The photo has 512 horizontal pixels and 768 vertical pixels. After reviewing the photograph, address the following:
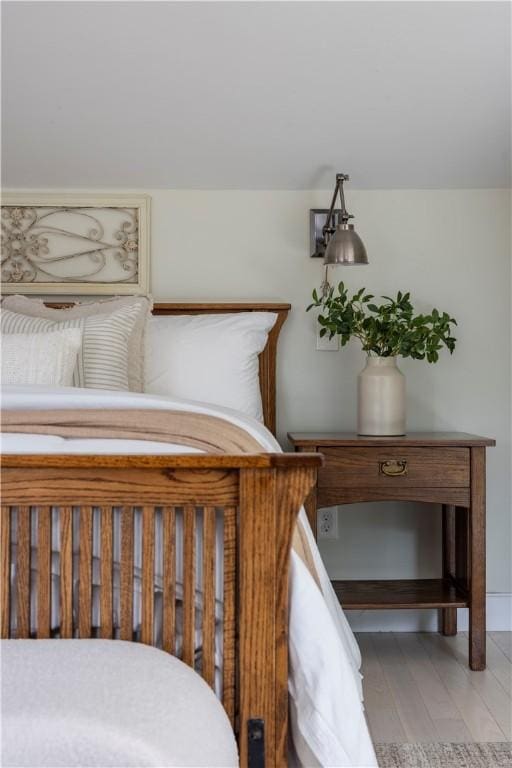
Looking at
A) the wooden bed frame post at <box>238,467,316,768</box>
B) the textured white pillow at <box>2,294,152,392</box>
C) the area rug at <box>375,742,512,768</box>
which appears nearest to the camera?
the wooden bed frame post at <box>238,467,316,768</box>

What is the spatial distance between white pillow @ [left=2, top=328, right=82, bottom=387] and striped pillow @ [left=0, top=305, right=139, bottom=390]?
14cm

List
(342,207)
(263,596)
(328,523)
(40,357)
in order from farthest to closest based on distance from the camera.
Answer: (328,523), (342,207), (40,357), (263,596)

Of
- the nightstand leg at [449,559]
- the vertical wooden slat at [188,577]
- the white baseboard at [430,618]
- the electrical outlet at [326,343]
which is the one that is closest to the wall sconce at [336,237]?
the electrical outlet at [326,343]

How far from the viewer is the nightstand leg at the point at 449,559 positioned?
2818 mm

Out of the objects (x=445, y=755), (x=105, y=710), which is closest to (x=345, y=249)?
(x=445, y=755)

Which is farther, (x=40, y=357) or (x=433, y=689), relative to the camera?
(x=433, y=689)

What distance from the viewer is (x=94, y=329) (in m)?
2.33

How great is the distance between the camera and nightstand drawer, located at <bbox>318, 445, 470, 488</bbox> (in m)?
2.50

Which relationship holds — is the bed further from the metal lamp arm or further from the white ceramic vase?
the metal lamp arm

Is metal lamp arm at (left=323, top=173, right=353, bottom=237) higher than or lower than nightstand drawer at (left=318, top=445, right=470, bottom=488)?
higher

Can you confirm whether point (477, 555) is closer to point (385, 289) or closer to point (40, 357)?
point (385, 289)

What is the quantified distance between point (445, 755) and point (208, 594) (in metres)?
1.01

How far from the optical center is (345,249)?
2578mm

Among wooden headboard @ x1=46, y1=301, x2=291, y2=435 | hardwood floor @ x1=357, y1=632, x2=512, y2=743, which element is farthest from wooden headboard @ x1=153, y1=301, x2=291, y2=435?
hardwood floor @ x1=357, y1=632, x2=512, y2=743
